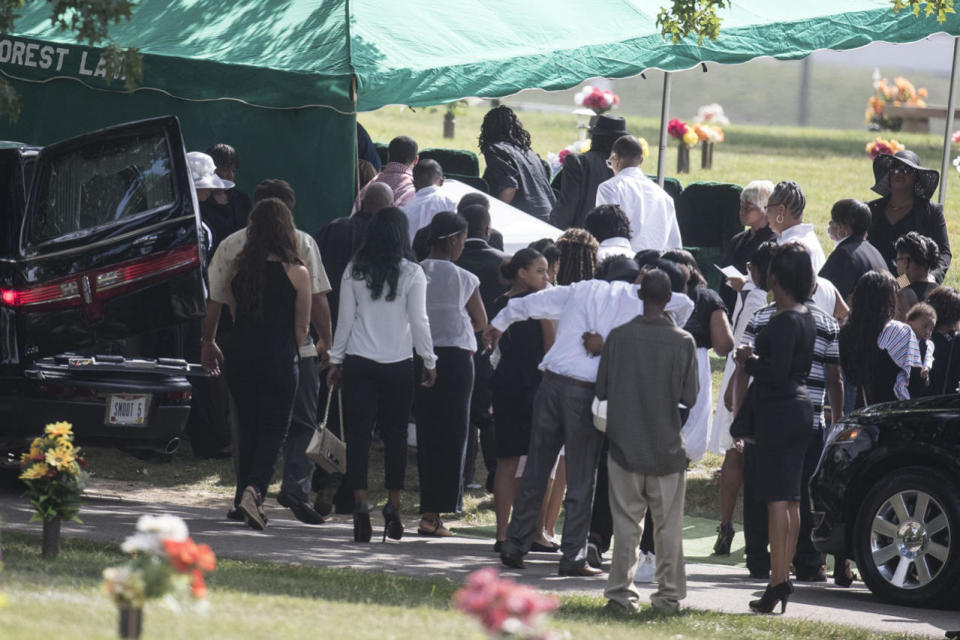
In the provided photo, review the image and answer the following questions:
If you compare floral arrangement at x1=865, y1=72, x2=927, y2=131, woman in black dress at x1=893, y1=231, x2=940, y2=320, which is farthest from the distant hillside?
woman in black dress at x1=893, y1=231, x2=940, y2=320

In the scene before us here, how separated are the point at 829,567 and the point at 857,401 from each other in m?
1.07

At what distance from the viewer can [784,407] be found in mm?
7887

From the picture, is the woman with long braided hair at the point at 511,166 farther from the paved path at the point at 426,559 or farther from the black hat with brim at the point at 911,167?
the paved path at the point at 426,559

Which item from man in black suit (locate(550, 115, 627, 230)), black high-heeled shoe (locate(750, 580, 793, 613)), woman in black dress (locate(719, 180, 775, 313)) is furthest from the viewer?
man in black suit (locate(550, 115, 627, 230))

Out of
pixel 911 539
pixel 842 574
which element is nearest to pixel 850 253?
pixel 842 574

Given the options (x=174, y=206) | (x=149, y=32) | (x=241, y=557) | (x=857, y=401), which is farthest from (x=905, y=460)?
(x=149, y=32)

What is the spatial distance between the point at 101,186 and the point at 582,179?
15.0 feet

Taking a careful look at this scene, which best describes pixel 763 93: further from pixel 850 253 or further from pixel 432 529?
pixel 432 529

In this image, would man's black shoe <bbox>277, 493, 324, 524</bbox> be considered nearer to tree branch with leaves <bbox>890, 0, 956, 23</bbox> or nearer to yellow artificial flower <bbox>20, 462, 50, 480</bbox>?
A: yellow artificial flower <bbox>20, 462, 50, 480</bbox>

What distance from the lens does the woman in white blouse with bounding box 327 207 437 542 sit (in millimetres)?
8992

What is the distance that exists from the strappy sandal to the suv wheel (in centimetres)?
245

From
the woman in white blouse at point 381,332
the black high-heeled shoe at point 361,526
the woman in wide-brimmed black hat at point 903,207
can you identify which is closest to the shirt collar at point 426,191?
the woman in white blouse at point 381,332

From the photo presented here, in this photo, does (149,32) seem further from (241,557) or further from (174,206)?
(241,557)

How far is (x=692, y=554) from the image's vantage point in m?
9.99
